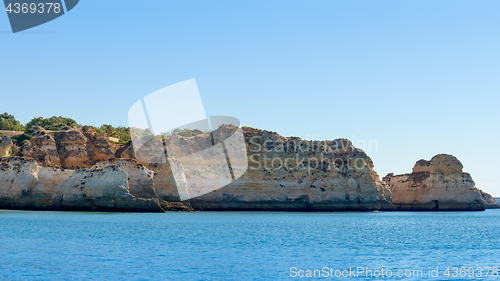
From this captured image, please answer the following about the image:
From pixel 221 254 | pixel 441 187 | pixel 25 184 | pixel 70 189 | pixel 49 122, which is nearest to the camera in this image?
pixel 221 254

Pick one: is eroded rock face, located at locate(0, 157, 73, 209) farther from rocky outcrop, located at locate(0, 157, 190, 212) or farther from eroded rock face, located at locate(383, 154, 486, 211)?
eroded rock face, located at locate(383, 154, 486, 211)

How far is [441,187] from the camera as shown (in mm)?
91188

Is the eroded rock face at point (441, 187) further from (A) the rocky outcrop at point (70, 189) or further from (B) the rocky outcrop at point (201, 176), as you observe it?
(A) the rocky outcrop at point (70, 189)

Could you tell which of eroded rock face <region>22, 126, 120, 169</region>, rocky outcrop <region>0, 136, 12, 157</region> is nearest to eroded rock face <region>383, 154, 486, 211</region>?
eroded rock face <region>22, 126, 120, 169</region>

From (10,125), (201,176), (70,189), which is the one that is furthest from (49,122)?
(70,189)

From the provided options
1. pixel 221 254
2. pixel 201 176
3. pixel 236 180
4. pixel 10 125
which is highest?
pixel 10 125

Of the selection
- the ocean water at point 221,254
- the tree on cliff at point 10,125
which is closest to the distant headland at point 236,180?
the ocean water at point 221,254

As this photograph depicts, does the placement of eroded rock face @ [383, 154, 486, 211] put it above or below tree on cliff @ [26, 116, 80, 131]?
below

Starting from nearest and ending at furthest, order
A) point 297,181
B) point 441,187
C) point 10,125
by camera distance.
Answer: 1. point 297,181
2. point 441,187
3. point 10,125

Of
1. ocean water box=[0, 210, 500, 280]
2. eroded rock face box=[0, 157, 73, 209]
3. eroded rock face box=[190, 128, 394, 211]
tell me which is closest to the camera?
ocean water box=[0, 210, 500, 280]

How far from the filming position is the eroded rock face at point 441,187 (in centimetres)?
9062

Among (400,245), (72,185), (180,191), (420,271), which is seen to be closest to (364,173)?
(180,191)

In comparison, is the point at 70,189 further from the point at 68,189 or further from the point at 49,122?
the point at 49,122

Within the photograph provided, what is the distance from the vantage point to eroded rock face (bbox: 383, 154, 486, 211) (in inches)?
3568
